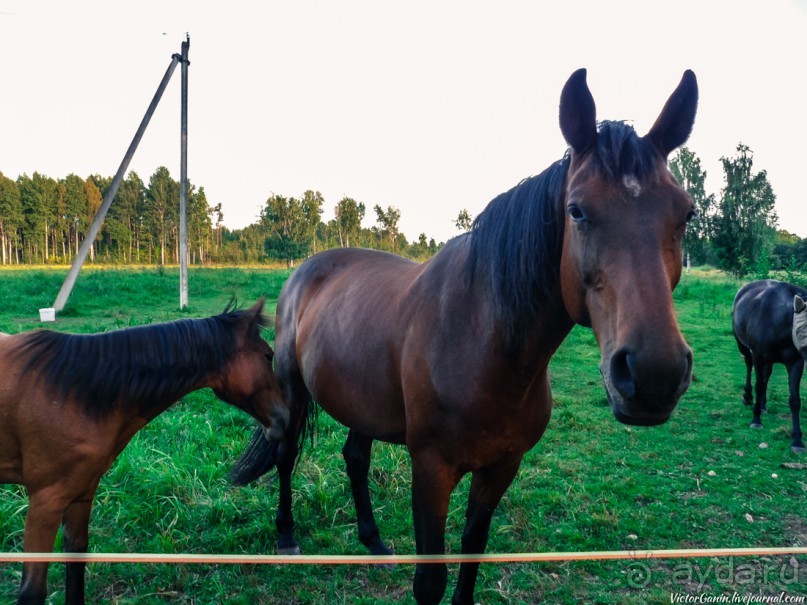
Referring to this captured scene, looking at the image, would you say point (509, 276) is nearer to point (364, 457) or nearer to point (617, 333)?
point (617, 333)

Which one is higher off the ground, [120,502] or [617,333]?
[617,333]

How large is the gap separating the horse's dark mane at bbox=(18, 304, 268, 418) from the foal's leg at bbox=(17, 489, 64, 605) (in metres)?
0.39

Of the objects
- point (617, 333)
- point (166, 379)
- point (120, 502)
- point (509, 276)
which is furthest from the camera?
point (120, 502)

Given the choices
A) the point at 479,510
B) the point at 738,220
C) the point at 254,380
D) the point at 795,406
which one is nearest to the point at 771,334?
the point at 795,406

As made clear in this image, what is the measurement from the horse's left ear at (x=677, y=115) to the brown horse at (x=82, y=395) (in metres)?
2.25

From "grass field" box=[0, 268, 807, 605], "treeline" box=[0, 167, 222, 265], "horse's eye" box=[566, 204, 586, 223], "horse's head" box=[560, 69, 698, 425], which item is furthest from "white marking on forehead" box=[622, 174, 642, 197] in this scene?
"treeline" box=[0, 167, 222, 265]

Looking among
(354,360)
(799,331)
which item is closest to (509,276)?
(354,360)

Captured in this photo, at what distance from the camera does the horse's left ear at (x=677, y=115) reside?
1.48m

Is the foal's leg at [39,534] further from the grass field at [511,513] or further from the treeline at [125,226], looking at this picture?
the treeline at [125,226]

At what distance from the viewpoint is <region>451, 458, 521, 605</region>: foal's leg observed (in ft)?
7.16

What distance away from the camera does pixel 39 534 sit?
1982 mm

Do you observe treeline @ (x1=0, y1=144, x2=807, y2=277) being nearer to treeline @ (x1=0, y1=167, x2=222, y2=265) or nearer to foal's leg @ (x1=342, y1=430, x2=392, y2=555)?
treeline @ (x1=0, y1=167, x2=222, y2=265)

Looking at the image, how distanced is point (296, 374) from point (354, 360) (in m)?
1.08

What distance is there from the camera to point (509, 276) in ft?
5.68
